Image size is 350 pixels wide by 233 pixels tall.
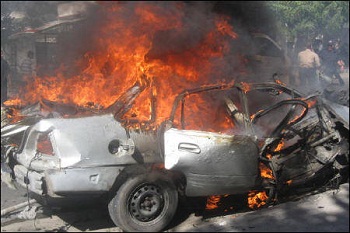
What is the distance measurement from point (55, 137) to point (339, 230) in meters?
3.83

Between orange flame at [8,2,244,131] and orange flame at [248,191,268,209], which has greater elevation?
orange flame at [8,2,244,131]

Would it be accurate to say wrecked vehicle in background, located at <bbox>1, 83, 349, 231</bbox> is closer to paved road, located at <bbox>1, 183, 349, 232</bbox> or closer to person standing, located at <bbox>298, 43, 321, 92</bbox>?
paved road, located at <bbox>1, 183, 349, 232</bbox>

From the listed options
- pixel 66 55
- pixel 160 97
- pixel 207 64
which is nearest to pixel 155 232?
pixel 160 97

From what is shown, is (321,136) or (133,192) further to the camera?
(321,136)

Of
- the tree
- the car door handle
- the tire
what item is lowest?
the tire

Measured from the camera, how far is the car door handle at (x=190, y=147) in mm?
5090

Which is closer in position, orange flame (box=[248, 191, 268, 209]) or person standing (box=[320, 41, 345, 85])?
orange flame (box=[248, 191, 268, 209])

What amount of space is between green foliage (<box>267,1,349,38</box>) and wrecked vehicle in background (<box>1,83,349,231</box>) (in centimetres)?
1880

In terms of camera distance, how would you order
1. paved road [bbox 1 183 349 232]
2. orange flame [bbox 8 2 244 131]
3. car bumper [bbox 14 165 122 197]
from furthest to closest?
orange flame [bbox 8 2 244 131]
paved road [bbox 1 183 349 232]
car bumper [bbox 14 165 122 197]

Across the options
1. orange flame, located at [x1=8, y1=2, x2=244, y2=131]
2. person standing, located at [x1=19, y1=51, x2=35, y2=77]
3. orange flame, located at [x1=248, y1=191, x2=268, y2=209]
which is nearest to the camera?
orange flame, located at [x1=248, y1=191, x2=268, y2=209]

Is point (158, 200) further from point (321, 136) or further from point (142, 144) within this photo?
point (321, 136)

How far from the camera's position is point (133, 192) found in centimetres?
516

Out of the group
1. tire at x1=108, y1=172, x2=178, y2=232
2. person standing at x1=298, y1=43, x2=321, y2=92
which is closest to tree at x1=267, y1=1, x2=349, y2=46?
→ person standing at x1=298, y1=43, x2=321, y2=92

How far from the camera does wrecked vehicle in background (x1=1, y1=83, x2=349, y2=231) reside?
4926 millimetres
